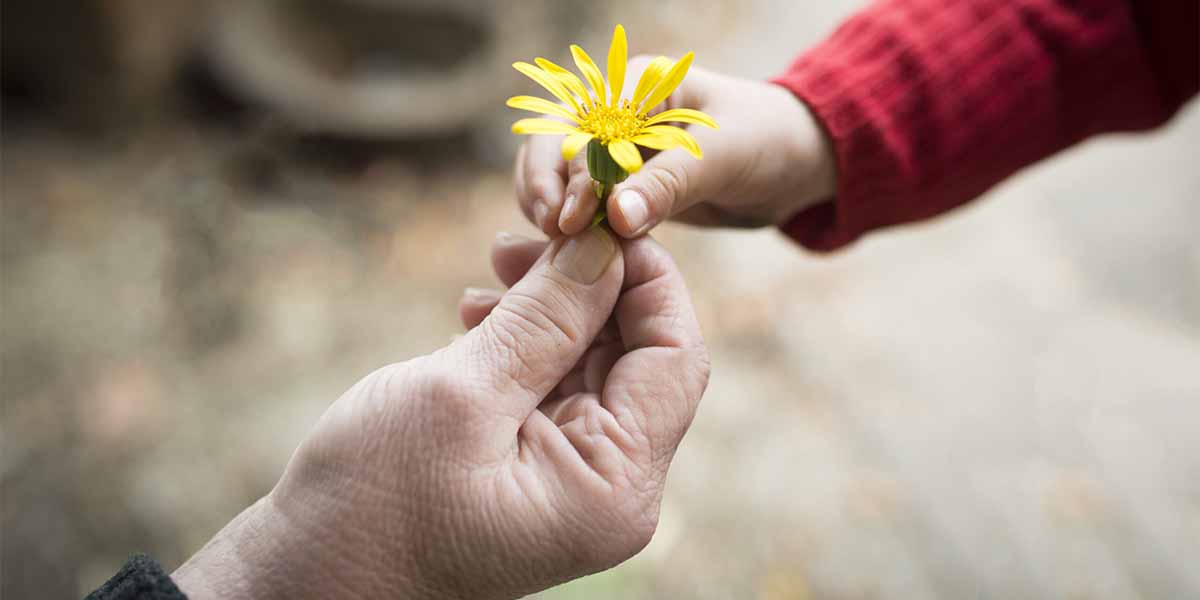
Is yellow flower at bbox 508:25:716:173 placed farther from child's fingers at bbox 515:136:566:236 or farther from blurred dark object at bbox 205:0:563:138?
blurred dark object at bbox 205:0:563:138

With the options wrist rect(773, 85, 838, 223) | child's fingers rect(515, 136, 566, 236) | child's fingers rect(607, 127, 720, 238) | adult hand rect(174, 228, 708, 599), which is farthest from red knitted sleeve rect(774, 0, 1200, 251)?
adult hand rect(174, 228, 708, 599)

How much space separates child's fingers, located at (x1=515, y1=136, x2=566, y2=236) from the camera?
953 millimetres

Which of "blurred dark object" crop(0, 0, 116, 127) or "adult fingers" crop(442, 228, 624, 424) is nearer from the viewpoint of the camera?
"adult fingers" crop(442, 228, 624, 424)

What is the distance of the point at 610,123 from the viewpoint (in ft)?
2.67

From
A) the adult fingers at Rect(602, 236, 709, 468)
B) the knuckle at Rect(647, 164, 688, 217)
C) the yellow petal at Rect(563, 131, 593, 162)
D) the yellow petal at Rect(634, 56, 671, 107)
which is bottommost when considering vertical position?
the adult fingers at Rect(602, 236, 709, 468)

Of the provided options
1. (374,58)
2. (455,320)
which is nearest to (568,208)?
(455,320)

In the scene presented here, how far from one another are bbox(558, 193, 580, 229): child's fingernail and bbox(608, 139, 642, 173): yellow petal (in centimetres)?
11

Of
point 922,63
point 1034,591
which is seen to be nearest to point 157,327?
point 922,63

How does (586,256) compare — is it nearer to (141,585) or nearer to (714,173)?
(714,173)

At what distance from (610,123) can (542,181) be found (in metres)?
0.19

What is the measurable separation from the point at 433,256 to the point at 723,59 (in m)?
1.33

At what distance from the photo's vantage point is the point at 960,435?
6.66 ft

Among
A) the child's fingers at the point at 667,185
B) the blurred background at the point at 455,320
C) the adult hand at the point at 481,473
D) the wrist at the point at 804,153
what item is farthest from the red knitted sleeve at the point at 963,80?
the blurred background at the point at 455,320

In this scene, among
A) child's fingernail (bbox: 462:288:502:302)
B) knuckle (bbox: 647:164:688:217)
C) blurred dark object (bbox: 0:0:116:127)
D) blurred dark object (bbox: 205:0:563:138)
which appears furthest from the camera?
blurred dark object (bbox: 205:0:563:138)
